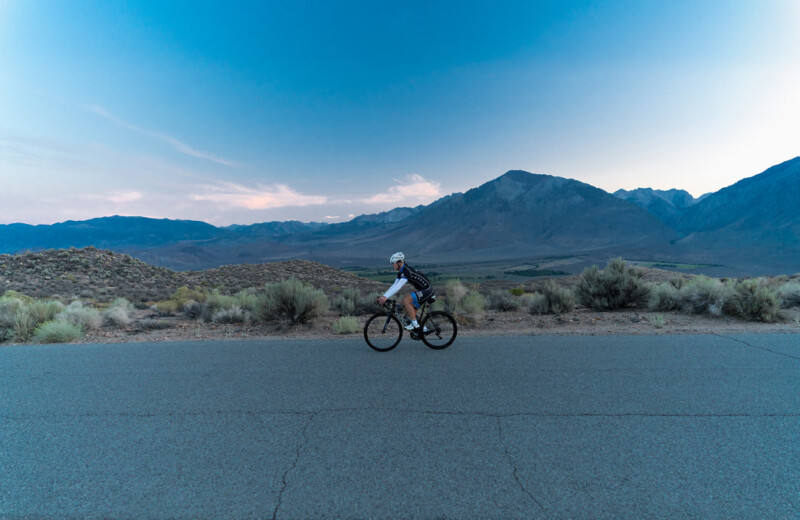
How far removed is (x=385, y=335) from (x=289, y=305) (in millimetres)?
4286

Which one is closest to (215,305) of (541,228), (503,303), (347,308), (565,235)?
(347,308)

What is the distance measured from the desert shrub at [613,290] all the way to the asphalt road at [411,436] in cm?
549

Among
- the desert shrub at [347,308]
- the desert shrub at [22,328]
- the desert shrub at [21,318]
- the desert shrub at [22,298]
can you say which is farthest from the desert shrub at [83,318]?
the desert shrub at [347,308]

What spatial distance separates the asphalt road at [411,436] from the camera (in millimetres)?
3080

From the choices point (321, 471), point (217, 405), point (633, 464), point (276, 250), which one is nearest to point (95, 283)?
point (217, 405)

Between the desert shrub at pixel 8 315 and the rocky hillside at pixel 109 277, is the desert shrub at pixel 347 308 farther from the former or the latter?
the rocky hillside at pixel 109 277

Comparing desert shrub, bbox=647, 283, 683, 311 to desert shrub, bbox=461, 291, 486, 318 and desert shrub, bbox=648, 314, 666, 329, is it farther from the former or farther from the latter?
desert shrub, bbox=461, 291, 486, 318

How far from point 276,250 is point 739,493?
573 feet

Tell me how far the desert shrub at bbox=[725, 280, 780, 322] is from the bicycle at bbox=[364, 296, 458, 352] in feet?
24.9

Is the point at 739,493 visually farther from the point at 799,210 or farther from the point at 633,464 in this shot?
the point at 799,210

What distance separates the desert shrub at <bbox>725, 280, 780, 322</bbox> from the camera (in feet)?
32.1

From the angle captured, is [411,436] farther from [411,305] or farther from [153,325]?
[153,325]

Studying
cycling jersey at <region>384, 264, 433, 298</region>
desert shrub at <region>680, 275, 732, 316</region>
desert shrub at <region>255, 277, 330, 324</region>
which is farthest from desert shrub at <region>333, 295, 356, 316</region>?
desert shrub at <region>680, 275, 732, 316</region>

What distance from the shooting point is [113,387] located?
18.7 feet
